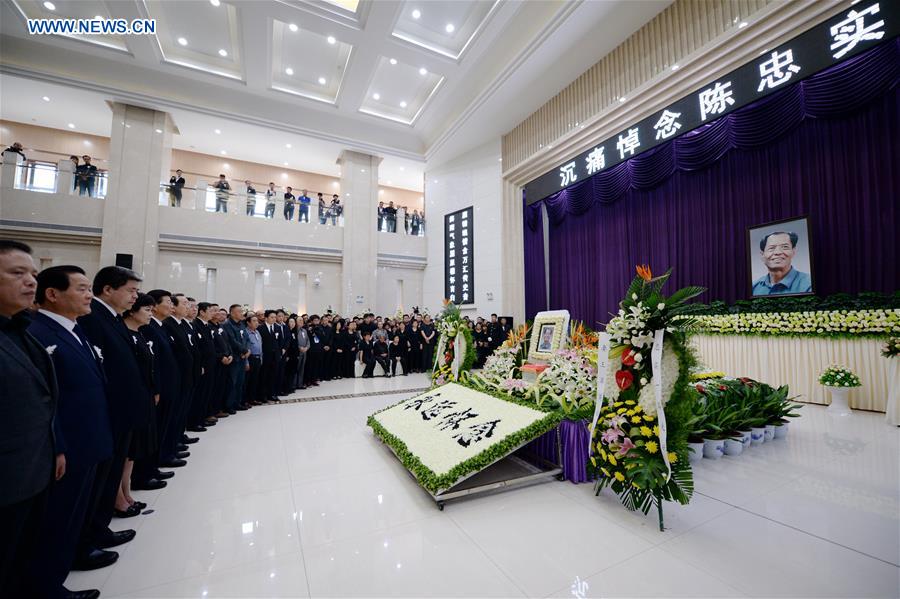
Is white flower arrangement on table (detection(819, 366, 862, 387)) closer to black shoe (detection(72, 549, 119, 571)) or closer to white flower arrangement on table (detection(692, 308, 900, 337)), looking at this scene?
white flower arrangement on table (detection(692, 308, 900, 337))

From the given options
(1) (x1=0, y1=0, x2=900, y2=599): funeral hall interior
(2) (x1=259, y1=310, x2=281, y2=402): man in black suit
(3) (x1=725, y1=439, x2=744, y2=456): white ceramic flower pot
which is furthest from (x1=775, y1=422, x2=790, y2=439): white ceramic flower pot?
(2) (x1=259, y1=310, x2=281, y2=402): man in black suit

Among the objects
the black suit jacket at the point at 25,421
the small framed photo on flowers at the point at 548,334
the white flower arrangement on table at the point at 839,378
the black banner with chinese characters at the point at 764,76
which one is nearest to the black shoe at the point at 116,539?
the black suit jacket at the point at 25,421

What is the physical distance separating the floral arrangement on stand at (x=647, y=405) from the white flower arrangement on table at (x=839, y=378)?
3830 mm

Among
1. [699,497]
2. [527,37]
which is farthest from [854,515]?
[527,37]

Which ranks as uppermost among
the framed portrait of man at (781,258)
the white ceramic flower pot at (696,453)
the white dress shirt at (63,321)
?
the framed portrait of man at (781,258)

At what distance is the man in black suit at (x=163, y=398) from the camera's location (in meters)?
2.75

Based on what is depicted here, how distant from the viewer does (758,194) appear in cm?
616

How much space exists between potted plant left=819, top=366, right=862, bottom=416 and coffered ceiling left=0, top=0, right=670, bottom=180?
6.05m

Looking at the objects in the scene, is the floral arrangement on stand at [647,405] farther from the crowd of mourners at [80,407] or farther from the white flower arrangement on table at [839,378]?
the white flower arrangement on table at [839,378]

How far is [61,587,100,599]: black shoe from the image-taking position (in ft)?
5.24

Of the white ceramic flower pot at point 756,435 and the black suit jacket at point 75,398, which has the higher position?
the black suit jacket at point 75,398

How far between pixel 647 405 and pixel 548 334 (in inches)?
106

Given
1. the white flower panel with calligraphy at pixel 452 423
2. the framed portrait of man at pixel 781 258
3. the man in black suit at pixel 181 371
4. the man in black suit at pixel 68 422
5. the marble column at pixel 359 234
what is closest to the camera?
the man in black suit at pixel 68 422

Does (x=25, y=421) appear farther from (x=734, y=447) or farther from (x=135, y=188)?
(x=135, y=188)
